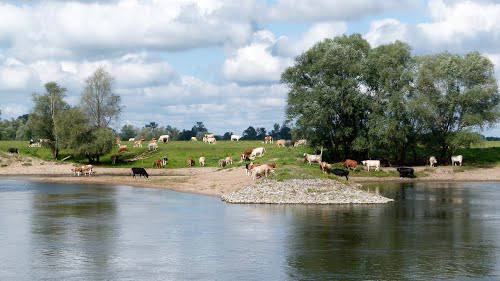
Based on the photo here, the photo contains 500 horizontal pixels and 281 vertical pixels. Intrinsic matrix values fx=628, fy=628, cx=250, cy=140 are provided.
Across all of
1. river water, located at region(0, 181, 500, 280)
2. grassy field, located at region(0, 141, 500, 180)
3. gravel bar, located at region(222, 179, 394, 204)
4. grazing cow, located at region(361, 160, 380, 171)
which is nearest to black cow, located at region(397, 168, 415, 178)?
grassy field, located at region(0, 141, 500, 180)

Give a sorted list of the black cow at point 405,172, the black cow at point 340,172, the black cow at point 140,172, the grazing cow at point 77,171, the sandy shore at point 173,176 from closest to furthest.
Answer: the sandy shore at point 173,176 < the black cow at point 340,172 < the black cow at point 405,172 < the black cow at point 140,172 < the grazing cow at point 77,171

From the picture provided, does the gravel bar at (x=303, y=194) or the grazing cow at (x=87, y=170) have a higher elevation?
the grazing cow at (x=87, y=170)

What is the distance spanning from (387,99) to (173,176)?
31.2 metres

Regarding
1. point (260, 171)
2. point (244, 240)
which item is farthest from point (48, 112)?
point (244, 240)

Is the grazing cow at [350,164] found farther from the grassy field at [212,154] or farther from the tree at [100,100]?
the tree at [100,100]

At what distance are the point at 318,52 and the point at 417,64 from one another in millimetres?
14184

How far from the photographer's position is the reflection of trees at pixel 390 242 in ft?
88.9

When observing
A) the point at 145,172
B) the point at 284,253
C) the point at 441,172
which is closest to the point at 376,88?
the point at 441,172

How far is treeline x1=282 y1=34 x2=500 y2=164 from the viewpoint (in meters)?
83.9

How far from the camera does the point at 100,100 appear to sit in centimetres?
10825

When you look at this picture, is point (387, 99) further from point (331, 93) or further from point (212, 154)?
point (212, 154)

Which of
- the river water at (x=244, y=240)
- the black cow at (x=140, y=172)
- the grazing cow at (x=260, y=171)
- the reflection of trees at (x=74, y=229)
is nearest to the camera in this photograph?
the river water at (x=244, y=240)

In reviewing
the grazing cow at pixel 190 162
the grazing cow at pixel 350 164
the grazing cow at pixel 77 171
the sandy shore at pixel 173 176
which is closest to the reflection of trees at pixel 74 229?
the sandy shore at pixel 173 176

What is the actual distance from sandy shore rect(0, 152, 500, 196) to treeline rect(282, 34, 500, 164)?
200 inches
